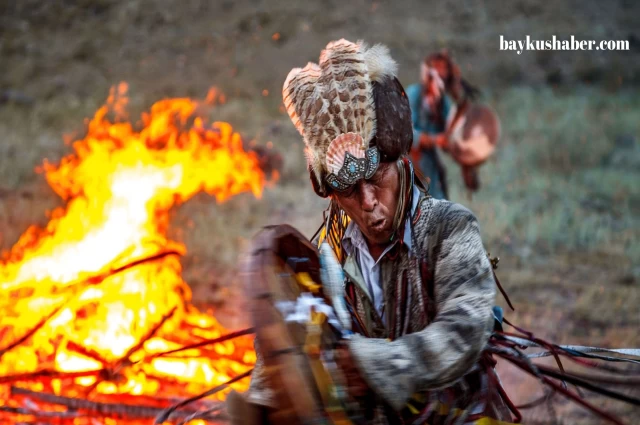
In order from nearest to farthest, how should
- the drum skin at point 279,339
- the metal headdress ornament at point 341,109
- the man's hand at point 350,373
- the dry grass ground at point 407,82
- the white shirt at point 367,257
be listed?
the drum skin at point 279,339
the man's hand at point 350,373
the metal headdress ornament at point 341,109
the white shirt at point 367,257
the dry grass ground at point 407,82

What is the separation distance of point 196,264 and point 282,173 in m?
3.35

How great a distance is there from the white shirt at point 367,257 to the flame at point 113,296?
1777 millimetres

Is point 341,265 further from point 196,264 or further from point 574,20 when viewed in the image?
point 574,20

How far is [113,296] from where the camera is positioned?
527cm

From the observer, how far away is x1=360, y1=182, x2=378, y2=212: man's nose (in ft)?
7.52

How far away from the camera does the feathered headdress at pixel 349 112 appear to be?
2262 millimetres

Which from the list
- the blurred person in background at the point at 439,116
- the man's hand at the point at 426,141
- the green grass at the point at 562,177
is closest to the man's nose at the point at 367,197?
the blurred person in background at the point at 439,116

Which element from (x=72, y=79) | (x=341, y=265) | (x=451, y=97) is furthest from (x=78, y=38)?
(x=341, y=265)

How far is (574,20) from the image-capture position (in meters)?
15.8

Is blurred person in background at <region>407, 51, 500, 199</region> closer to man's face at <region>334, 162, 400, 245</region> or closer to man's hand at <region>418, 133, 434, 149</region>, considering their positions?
man's hand at <region>418, 133, 434, 149</region>

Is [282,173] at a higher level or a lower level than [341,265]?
higher

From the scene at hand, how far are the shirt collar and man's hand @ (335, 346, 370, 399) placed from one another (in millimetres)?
477

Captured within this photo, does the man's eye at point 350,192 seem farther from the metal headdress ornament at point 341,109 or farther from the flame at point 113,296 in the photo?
the flame at point 113,296

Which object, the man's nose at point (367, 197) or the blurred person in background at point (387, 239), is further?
the man's nose at point (367, 197)
